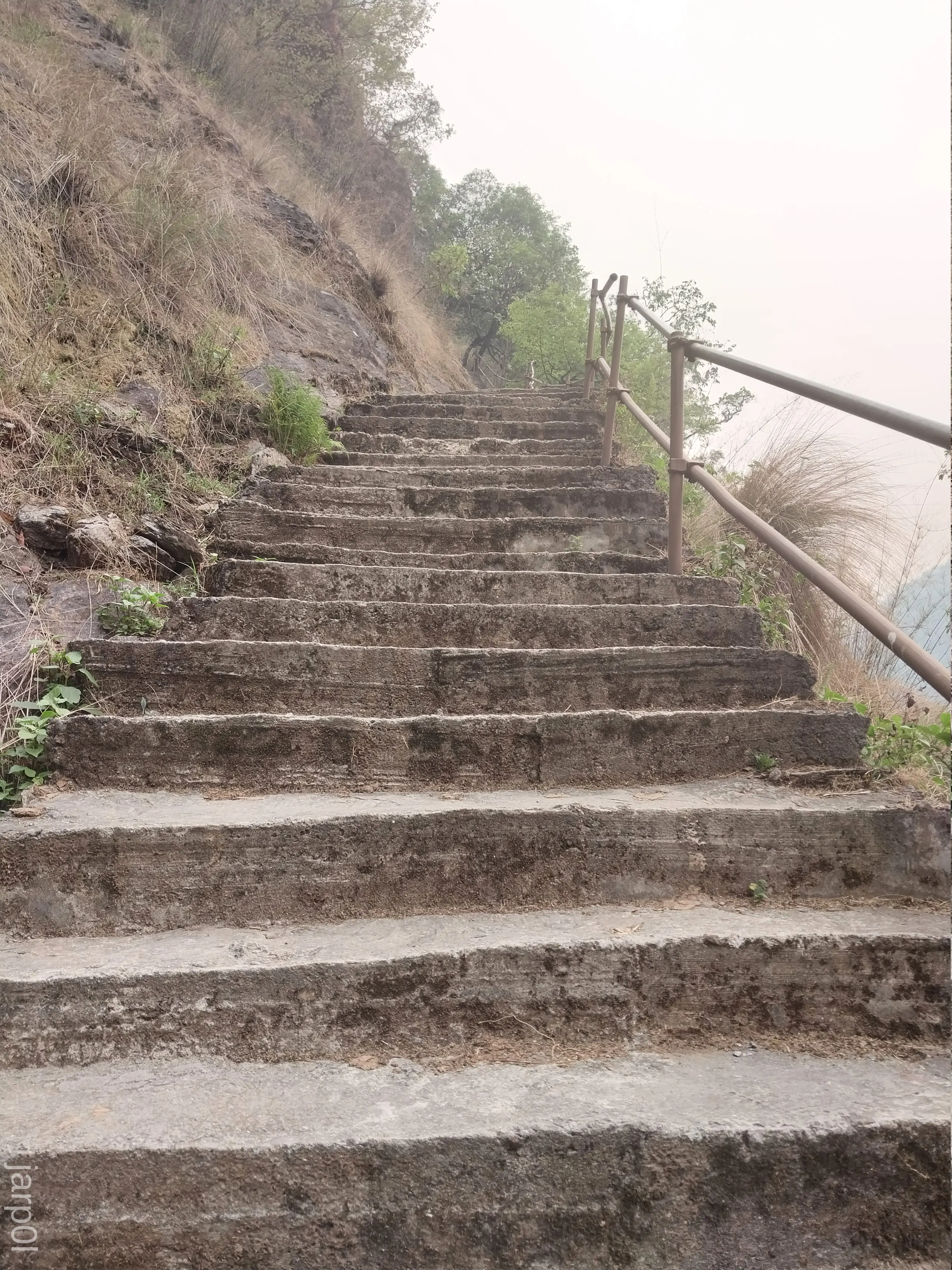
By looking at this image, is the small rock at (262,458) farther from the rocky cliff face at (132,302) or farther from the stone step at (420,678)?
the stone step at (420,678)

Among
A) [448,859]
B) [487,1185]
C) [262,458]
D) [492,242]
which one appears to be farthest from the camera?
[492,242]

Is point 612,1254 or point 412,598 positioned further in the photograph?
point 412,598

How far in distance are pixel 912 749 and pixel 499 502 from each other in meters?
2.18

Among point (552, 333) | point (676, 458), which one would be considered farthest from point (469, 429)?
point (552, 333)

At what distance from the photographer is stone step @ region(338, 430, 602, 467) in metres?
4.32

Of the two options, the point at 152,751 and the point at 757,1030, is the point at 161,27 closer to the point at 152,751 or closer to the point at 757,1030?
the point at 152,751

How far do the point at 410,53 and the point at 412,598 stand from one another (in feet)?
44.1

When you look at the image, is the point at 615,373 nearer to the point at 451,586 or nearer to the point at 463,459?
the point at 463,459

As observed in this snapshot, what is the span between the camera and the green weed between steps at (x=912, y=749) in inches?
71.7

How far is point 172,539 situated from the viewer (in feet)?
9.32

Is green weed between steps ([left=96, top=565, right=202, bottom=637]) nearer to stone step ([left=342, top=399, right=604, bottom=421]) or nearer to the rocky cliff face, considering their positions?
the rocky cliff face

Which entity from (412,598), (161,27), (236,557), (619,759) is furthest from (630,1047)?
(161,27)

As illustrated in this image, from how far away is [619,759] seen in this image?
1953 millimetres

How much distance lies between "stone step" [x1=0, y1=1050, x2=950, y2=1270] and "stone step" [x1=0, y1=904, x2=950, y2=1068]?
15 cm
